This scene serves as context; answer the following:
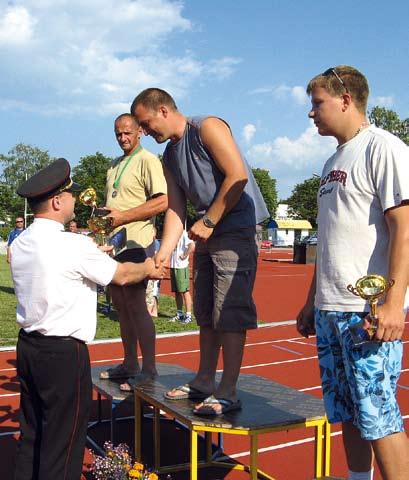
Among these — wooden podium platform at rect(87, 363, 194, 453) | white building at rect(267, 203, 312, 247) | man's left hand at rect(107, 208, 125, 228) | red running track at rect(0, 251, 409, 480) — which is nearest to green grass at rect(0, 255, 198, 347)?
red running track at rect(0, 251, 409, 480)

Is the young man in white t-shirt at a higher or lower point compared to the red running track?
higher

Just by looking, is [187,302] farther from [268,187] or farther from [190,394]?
[268,187]

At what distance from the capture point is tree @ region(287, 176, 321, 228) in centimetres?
7750

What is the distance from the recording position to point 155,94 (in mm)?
3570

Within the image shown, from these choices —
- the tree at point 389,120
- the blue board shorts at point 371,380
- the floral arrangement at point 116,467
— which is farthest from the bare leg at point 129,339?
the tree at point 389,120

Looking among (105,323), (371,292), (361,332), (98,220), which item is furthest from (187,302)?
(371,292)

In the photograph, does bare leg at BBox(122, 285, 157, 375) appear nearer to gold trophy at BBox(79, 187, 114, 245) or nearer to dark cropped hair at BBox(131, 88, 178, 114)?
gold trophy at BBox(79, 187, 114, 245)

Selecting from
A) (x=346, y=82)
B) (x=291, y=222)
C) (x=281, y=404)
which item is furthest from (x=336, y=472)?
(x=291, y=222)

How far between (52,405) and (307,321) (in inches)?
52.6

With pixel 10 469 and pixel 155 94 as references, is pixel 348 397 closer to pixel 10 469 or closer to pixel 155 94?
pixel 155 94

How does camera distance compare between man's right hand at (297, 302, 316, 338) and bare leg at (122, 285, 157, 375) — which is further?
bare leg at (122, 285, 157, 375)

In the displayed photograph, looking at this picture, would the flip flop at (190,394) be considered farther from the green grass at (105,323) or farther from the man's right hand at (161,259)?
the green grass at (105,323)

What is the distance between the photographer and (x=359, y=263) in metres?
2.60

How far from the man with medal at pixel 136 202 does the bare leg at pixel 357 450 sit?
6.34 ft
